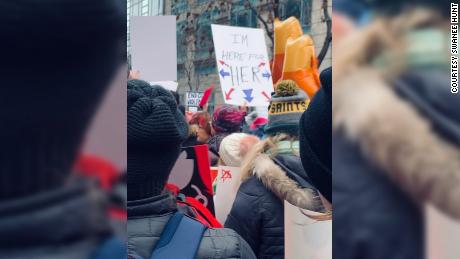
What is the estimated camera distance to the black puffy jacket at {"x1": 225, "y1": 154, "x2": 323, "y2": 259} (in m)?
A: 2.11

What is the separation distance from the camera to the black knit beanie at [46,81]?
0.86m

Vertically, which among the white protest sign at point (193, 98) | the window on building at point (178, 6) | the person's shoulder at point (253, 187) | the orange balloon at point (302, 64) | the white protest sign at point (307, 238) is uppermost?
the window on building at point (178, 6)

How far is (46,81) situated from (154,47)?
169 cm

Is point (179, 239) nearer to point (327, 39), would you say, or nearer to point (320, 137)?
point (320, 137)

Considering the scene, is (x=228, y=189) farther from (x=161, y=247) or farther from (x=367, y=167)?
(x=367, y=167)

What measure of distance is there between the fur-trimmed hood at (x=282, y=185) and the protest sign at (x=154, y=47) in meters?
0.49

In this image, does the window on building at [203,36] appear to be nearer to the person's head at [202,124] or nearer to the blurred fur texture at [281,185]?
the person's head at [202,124]

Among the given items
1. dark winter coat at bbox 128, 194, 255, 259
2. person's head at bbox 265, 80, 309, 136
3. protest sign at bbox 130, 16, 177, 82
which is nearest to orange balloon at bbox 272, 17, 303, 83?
person's head at bbox 265, 80, 309, 136

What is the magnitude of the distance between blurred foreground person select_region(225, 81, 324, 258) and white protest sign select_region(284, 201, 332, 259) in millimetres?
97

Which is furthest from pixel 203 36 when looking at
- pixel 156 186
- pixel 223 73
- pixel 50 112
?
pixel 50 112

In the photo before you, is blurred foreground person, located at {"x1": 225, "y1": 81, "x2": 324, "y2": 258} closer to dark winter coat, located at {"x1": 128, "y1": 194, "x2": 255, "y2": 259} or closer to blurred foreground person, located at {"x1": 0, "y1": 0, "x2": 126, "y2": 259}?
dark winter coat, located at {"x1": 128, "y1": 194, "x2": 255, "y2": 259}

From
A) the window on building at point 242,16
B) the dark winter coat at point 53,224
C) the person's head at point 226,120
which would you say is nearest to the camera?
the dark winter coat at point 53,224

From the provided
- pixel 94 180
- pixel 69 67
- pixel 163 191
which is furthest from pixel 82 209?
pixel 163 191

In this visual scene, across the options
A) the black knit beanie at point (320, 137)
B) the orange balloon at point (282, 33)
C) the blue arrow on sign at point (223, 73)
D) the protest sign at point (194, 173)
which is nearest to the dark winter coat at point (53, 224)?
the black knit beanie at point (320, 137)
